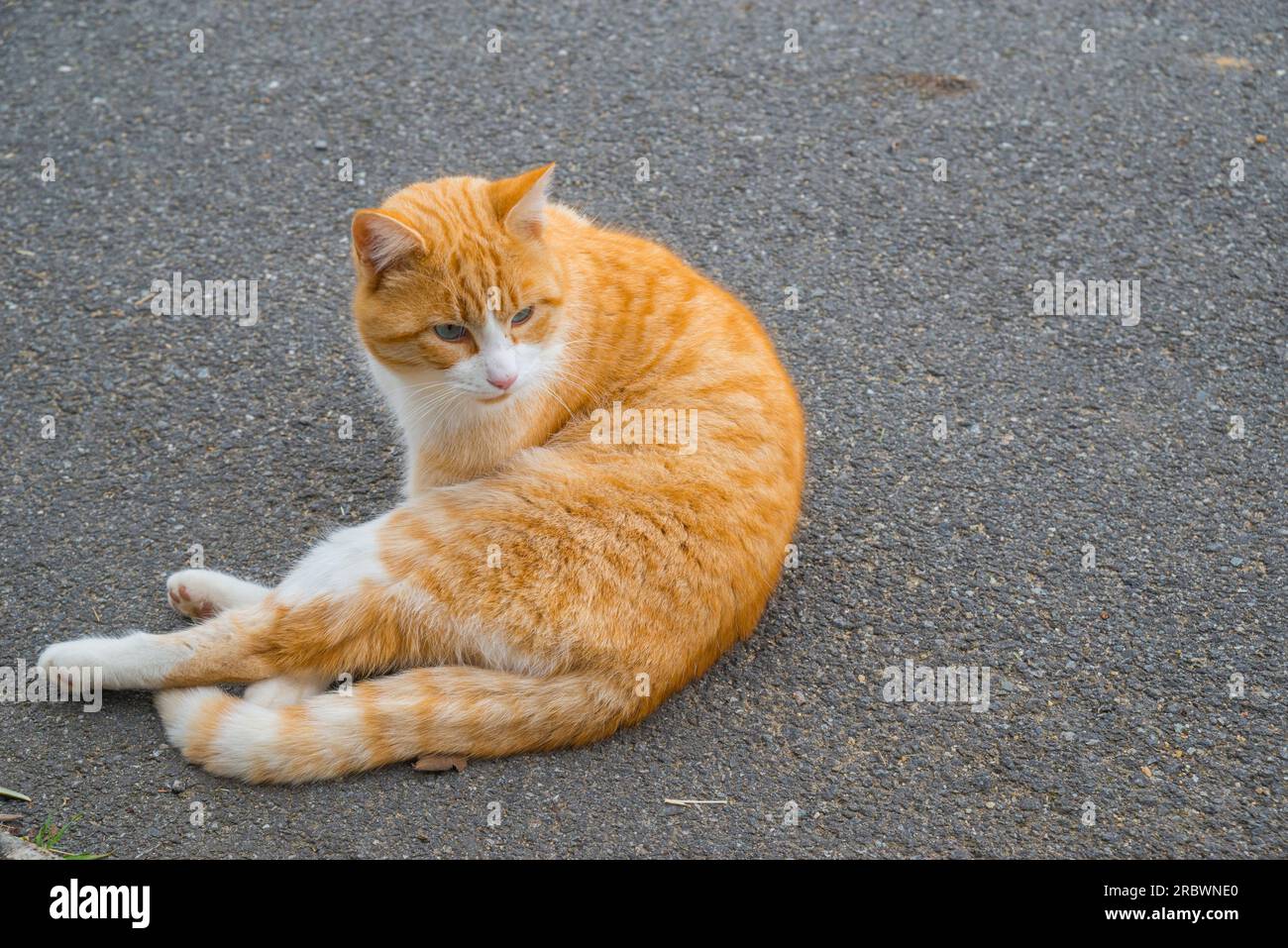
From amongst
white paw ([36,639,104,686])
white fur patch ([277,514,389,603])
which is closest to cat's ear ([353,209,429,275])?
white fur patch ([277,514,389,603])

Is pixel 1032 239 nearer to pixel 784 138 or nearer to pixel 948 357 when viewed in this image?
pixel 948 357

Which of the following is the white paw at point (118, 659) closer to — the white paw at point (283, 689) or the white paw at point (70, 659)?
the white paw at point (70, 659)

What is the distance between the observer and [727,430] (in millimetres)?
3609

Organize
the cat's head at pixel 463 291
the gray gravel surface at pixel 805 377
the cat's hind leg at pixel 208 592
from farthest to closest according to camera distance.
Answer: the cat's hind leg at pixel 208 592 < the cat's head at pixel 463 291 < the gray gravel surface at pixel 805 377

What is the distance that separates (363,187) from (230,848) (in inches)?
131

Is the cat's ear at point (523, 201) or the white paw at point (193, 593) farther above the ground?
the cat's ear at point (523, 201)

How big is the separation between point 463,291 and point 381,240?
0.86ft

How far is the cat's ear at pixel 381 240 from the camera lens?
325 cm

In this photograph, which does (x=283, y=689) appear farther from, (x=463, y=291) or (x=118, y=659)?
(x=463, y=291)

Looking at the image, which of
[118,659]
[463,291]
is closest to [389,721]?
[118,659]

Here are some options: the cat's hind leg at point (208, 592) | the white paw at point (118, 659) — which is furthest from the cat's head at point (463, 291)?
the white paw at point (118, 659)

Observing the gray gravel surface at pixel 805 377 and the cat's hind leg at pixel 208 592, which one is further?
the cat's hind leg at pixel 208 592

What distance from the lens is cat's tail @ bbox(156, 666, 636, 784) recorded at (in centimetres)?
317

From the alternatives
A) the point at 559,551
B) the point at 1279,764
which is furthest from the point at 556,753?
the point at 1279,764
